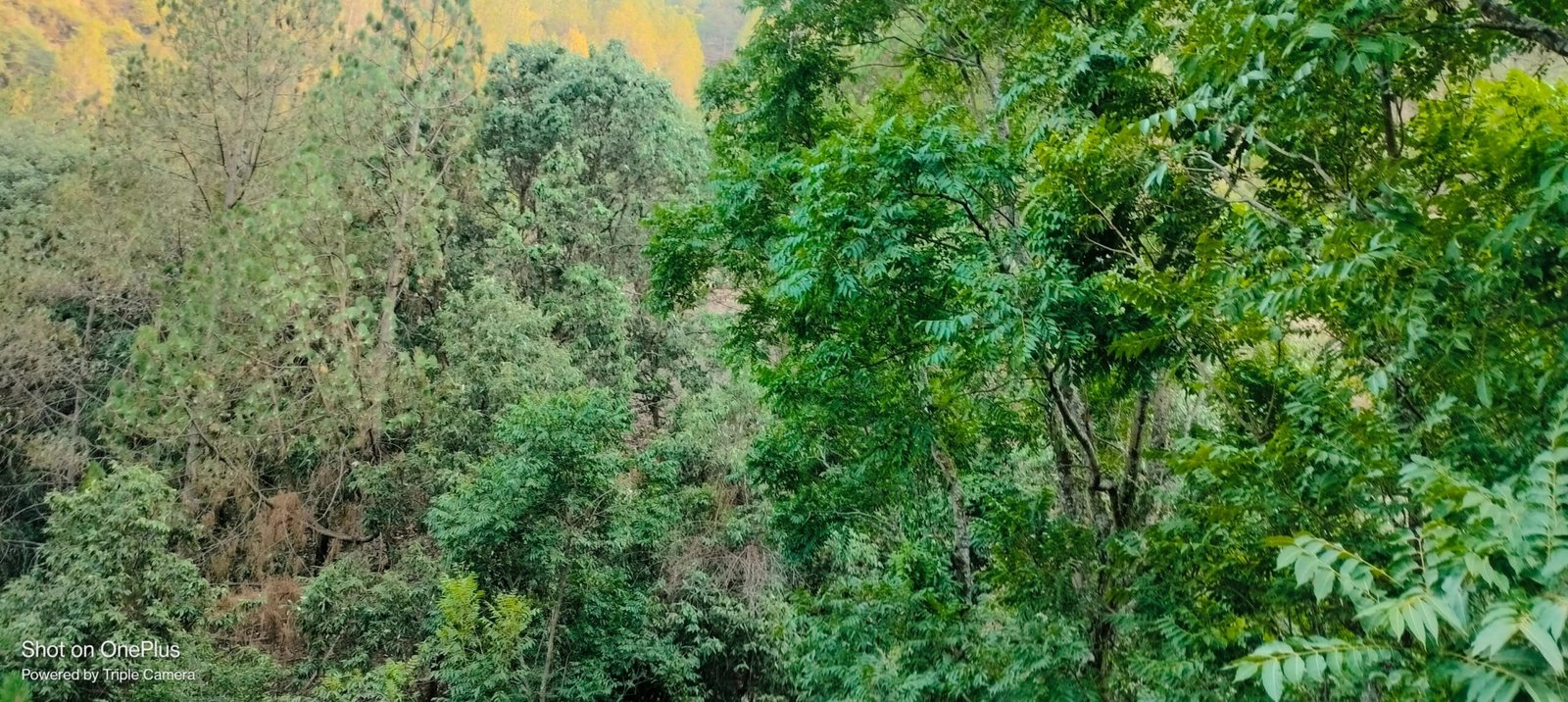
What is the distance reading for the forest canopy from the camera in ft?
6.30

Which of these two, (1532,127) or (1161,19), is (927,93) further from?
(1532,127)

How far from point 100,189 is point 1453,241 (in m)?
16.0

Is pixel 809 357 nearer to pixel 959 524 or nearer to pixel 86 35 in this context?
pixel 959 524

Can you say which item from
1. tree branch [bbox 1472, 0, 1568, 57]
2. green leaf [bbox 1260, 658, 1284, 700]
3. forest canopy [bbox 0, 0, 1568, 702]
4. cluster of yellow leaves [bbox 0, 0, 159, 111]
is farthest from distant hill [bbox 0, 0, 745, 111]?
green leaf [bbox 1260, 658, 1284, 700]

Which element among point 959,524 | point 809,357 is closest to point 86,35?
point 809,357

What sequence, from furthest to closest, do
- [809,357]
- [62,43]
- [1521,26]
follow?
[62,43]
[809,357]
[1521,26]

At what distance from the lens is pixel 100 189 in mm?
12047

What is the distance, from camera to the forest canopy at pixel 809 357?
1.92 metres

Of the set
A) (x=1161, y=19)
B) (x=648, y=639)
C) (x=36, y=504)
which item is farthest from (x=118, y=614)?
(x=1161, y=19)

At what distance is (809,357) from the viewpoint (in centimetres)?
444

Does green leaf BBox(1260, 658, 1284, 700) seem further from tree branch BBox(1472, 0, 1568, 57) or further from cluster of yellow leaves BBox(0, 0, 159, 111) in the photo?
cluster of yellow leaves BBox(0, 0, 159, 111)

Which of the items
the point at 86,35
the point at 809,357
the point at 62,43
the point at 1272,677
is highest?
the point at 86,35

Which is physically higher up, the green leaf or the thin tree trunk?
the thin tree trunk

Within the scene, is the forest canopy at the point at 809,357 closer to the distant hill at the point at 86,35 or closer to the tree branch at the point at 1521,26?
the tree branch at the point at 1521,26
